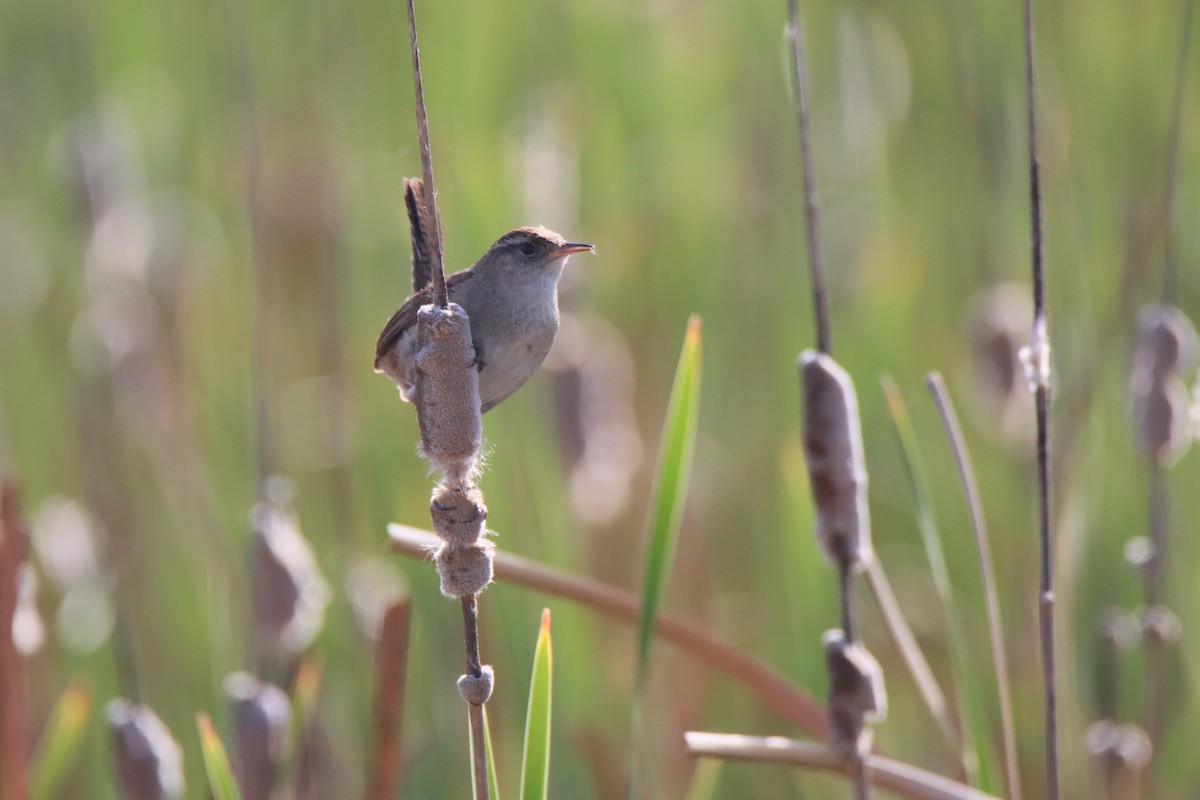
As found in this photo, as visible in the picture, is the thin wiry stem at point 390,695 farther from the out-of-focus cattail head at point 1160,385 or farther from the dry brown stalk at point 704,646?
the out-of-focus cattail head at point 1160,385

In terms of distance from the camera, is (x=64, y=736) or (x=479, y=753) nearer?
(x=479, y=753)

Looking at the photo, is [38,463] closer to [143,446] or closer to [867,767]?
[143,446]

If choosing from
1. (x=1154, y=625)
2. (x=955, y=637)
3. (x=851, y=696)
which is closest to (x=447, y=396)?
(x=851, y=696)

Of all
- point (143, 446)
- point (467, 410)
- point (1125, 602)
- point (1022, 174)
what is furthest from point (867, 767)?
point (143, 446)

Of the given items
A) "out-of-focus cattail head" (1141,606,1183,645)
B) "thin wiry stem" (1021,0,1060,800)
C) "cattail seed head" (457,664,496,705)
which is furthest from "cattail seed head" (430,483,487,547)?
"out-of-focus cattail head" (1141,606,1183,645)

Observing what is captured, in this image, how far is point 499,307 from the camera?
137 cm

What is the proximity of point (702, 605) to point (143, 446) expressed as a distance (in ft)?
4.23

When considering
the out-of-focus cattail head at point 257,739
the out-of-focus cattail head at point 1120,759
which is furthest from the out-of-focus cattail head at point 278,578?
the out-of-focus cattail head at point 1120,759

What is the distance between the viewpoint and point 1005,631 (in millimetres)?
2578

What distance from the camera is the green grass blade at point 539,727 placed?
3.63 ft

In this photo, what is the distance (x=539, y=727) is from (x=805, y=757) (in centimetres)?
35

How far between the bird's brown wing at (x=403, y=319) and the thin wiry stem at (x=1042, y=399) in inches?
23.6

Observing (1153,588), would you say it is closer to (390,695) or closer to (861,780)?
(861,780)

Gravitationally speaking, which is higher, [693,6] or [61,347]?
[693,6]
